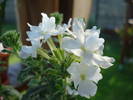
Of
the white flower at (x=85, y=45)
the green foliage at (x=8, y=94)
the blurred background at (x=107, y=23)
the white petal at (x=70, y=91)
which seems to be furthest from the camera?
the blurred background at (x=107, y=23)

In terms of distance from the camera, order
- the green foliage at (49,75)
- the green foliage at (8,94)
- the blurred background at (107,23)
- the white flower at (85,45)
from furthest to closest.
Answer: the blurred background at (107,23)
the green foliage at (8,94)
the green foliage at (49,75)
the white flower at (85,45)

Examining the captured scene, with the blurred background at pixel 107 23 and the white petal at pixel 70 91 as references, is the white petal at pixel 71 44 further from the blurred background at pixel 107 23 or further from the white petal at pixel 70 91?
the blurred background at pixel 107 23

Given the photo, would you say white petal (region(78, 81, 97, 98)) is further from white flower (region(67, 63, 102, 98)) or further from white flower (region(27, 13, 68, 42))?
white flower (region(27, 13, 68, 42))

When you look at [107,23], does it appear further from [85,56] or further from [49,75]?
[85,56]

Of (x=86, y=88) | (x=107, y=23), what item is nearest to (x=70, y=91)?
(x=86, y=88)

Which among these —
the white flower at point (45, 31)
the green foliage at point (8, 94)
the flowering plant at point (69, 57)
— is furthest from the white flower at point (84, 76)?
the green foliage at point (8, 94)

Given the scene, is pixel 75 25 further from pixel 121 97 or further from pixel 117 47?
pixel 117 47

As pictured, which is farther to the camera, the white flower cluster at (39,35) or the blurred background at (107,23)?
the blurred background at (107,23)
